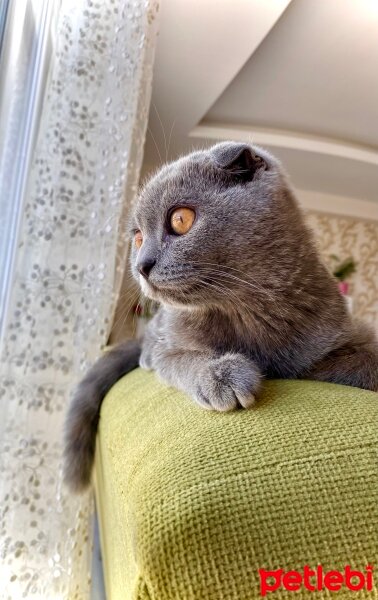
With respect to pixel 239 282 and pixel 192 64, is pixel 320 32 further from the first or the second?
pixel 239 282

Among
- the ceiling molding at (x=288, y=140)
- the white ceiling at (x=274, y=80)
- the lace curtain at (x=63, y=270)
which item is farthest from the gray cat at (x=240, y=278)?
the ceiling molding at (x=288, y=140)

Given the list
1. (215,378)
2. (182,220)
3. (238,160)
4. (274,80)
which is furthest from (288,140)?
(215,378)

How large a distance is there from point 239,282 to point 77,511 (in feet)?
2.74

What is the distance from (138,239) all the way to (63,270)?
20.4 inches

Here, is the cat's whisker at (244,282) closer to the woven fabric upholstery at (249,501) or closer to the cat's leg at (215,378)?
the cat's leg at (215,378)

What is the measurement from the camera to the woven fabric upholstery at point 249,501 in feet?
1.07

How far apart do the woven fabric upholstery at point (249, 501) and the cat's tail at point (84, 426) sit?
47 cm

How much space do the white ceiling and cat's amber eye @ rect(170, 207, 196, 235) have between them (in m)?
0.79

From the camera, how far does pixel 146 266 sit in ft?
2.16

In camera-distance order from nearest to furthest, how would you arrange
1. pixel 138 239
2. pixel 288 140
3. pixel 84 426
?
pixel 138 239 → pixel 84 426 → pixel 288 140

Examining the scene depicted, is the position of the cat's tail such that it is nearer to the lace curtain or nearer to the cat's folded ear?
the lace curtain

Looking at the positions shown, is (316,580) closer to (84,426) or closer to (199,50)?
(84,426)

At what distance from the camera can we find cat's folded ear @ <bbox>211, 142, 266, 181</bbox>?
69 cm

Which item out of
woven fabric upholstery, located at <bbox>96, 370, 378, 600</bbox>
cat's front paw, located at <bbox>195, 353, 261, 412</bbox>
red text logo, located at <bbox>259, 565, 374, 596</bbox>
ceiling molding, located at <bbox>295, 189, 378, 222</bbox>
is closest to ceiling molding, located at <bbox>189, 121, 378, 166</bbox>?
ceiling molding, located at <bbox>295, 189, 378, 222</bbox>
